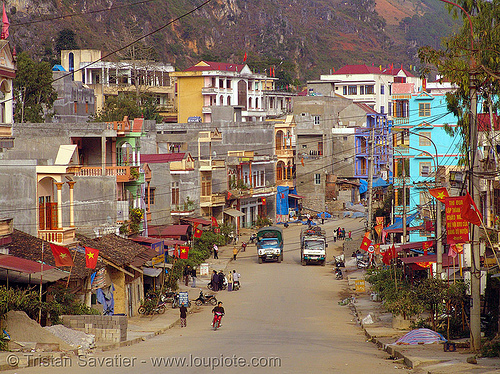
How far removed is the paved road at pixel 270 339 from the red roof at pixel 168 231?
5011 millimetres


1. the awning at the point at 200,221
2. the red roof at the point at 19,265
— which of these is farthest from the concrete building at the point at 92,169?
the awning at the point at 200,221

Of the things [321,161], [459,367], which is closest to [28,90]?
[321,161]

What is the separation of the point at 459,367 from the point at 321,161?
7374 cm

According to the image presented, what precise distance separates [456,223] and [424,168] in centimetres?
3333

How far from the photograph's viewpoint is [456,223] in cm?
2409

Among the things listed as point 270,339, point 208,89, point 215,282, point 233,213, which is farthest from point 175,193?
point 208,89

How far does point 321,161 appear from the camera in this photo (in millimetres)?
93312

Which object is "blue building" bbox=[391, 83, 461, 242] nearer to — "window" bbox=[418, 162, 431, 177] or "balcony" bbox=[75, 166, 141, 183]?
"window" bbox=[418, 162, 431, 177]

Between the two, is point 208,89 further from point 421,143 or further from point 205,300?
point 205,300

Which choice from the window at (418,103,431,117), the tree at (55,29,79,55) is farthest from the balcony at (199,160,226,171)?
the tree at (55,29,79,55)

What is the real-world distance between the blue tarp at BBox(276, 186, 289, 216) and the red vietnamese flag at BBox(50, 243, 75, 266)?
58.5 meters

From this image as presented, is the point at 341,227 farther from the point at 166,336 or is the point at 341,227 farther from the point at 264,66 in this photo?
the point at 264,66

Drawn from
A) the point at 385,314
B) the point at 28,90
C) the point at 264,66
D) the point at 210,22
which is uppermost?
the point at 210,22

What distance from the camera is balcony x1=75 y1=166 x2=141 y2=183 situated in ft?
146
